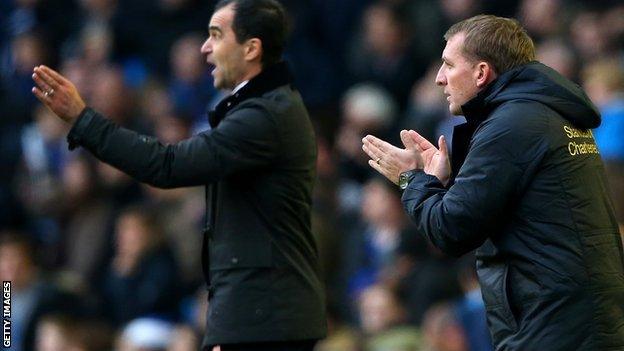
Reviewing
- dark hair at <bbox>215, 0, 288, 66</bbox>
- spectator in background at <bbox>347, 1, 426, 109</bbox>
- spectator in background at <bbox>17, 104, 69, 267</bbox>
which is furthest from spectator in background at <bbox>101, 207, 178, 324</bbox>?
dark hair at <bbox>215, 0, 288, 66</bbox>

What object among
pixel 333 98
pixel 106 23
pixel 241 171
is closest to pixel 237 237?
pixel 241 171

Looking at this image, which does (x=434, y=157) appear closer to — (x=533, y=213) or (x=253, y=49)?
(x=533, y=213)

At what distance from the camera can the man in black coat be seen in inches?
210

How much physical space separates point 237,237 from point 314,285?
0.37 m

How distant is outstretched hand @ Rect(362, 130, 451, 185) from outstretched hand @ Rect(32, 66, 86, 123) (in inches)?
45.8

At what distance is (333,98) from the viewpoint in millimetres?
11852

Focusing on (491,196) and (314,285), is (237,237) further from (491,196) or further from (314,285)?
(491,196)

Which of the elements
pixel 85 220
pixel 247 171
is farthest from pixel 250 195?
pixel 85 220

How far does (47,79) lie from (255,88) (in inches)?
32.3

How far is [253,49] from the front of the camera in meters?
5.68

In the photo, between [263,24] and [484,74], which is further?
[263,24]

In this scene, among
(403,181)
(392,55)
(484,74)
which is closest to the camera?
(484,74)

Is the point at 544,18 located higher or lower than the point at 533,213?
higher

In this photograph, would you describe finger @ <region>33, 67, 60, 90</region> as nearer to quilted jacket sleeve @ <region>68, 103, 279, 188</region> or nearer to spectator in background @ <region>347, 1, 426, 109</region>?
quilted jacket sleeve @ <region>68, 103, 279, 188</region>
